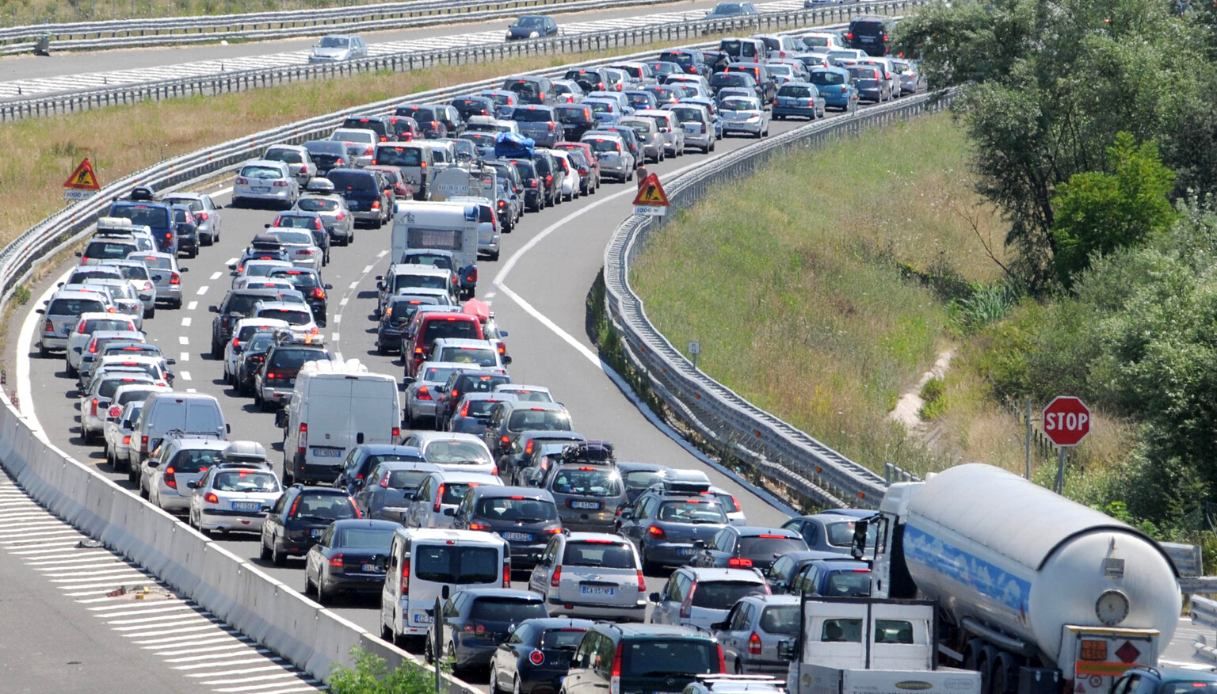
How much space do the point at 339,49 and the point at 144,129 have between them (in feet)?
63.9

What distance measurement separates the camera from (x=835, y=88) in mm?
94125

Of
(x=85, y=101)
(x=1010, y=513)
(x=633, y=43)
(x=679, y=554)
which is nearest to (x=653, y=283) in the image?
(x=679, y=554)

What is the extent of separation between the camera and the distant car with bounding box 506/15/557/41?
354ft

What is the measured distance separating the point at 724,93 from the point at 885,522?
217ft

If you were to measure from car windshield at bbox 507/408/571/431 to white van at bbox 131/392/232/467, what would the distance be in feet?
15.1

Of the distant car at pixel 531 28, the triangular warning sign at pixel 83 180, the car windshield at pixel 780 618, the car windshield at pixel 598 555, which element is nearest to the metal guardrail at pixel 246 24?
the distant car at pixel 531 28

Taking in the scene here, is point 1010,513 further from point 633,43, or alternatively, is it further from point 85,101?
point 633,43

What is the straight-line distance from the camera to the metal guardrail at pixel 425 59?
278ft

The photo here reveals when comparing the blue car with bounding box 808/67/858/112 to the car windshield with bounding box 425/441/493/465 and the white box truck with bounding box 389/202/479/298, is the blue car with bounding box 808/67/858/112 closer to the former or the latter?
the white box truck with bounding box 389/202/479/298

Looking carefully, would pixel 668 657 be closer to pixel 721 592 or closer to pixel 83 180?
pixel 721 592

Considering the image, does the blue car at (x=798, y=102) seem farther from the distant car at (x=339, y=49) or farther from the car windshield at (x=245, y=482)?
the car windshield at (x=245, y=482)

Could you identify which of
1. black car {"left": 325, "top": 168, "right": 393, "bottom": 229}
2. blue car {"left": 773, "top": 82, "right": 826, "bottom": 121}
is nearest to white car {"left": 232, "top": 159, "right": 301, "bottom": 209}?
black car {"left": 325, "top": 168, "right": 393, "bottom": 229}

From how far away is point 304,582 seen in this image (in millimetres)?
30516

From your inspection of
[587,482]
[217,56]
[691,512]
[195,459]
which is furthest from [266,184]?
[691,512]
